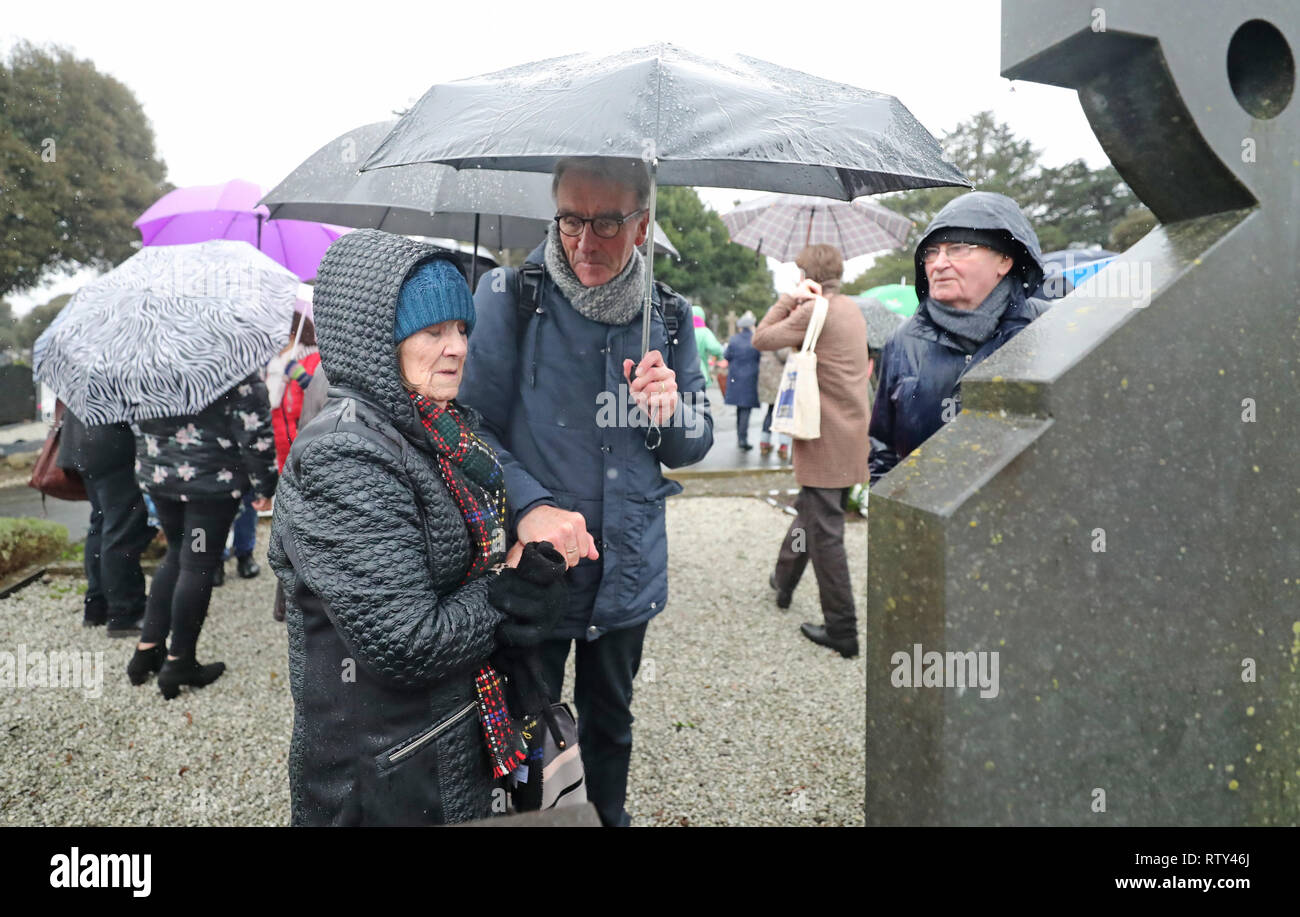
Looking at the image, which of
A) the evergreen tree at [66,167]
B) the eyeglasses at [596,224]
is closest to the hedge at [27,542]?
the eyeglasses at [596,224]

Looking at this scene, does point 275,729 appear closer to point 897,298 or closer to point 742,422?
point 897,298

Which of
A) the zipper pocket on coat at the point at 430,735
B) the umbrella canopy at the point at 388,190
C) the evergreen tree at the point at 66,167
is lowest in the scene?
the zipper pocket on coat at the point at 430,735

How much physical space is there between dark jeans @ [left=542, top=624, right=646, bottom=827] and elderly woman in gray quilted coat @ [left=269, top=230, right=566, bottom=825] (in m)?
0.62

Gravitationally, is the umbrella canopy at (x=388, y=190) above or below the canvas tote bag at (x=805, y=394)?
above

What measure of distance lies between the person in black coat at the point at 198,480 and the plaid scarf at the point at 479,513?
2.56 m

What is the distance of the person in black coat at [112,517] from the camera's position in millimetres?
4621

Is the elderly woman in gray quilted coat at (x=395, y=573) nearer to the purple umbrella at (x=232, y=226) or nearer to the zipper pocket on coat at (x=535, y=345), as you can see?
the zipper pocket on coat at (x=535, y=345)

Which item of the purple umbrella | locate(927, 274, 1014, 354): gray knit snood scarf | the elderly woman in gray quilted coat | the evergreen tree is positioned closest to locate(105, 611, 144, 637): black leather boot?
the purple umbrella

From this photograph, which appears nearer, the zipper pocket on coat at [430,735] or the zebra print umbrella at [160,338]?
the zipper pocket on coat at [430,735]

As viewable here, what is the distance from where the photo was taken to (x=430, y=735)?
177 centimetres

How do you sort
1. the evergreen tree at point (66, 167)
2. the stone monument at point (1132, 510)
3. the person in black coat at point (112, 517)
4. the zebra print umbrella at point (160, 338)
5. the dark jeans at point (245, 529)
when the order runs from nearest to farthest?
the stone monument at point (1132, 510) < the zebra print umbrella at point (160, 338) < the person in black coat at point (112, 517) < the dark jeans at point (245, 529) < the evergreen tree at point (66, 167)

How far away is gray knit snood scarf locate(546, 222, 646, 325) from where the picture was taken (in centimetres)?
236

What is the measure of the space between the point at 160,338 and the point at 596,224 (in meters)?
2.68

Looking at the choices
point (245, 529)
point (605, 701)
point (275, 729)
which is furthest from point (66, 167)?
point (605, 701)
